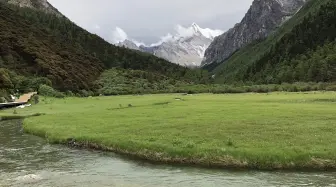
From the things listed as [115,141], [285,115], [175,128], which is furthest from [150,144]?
[285,115]

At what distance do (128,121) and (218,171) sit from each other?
24.9m

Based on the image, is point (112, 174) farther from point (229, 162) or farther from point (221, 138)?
point (221, 138)

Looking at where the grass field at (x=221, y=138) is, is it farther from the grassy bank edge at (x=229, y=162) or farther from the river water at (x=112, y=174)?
the river water at (x=112, y=174)

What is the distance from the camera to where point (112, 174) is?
1209 inches

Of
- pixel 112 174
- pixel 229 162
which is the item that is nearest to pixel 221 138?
pixel 229 162

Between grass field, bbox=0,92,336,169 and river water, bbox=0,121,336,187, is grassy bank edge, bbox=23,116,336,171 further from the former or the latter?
river water, bbox=0,121,336,187

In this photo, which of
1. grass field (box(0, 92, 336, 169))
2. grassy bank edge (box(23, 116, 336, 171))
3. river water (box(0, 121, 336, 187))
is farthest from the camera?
grass field (box(0, 92, 336, 169))

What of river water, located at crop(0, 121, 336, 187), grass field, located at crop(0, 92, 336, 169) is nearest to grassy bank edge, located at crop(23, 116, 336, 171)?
grass field, located at crop(0, 92, 336, 169)

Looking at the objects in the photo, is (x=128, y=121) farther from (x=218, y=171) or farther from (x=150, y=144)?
(x=218, y=171)

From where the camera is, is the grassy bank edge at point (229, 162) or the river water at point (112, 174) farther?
the grassy bank edge at point (229, 162)

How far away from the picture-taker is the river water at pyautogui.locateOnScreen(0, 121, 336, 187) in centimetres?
2766

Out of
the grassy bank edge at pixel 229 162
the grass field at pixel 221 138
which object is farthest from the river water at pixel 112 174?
the grass field at pixel 221 138

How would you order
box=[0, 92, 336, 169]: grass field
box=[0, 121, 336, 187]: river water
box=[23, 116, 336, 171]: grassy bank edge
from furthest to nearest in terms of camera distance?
box=[0, 92, 336, 169]: grass field → box=[23, 116, 336, 171]: grassy bank edge → box=[0, 121, 336, 187]: river water

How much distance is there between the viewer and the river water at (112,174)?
2766 cm
